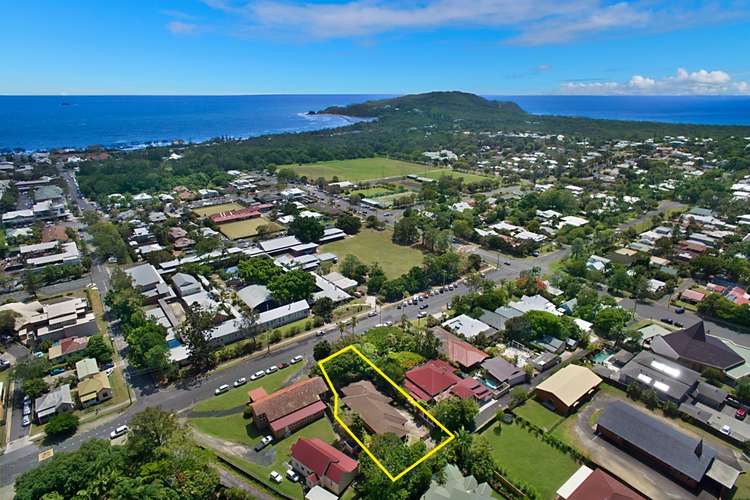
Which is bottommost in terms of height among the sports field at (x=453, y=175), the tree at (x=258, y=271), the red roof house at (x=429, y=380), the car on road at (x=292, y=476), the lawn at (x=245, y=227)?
the car on road at (x=292, y=476)

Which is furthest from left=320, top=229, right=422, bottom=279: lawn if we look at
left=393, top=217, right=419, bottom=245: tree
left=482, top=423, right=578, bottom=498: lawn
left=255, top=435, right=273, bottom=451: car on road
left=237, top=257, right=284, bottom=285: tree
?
left=255, top=435, right=273, bottom=451: car on road

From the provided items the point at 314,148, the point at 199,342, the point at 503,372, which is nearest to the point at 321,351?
the point at 199,342

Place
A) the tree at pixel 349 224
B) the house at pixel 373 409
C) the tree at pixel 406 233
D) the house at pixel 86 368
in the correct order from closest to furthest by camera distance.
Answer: the house at pixel 373 409 < the house at pixel 86 368 < the tree at pixel 406 233 < the tree at pixel 349 224

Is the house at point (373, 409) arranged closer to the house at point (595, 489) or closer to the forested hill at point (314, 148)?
the house at point (595, 489)

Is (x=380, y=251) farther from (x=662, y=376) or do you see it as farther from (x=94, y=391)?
(x=94, y=391)

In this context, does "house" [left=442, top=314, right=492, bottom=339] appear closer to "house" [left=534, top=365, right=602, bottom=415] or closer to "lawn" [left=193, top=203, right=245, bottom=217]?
"house" [left=534, top=365, right=602, bottom=415]

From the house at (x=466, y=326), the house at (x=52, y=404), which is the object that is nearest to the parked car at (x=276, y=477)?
the house at (x=52, y=404)
